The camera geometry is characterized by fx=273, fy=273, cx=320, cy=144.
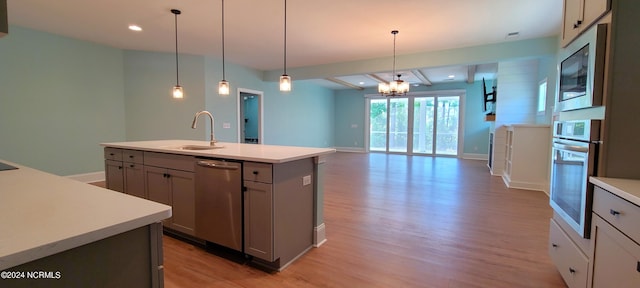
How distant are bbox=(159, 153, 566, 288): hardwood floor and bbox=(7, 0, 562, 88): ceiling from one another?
2.46 m

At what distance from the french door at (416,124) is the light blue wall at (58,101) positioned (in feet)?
25.6

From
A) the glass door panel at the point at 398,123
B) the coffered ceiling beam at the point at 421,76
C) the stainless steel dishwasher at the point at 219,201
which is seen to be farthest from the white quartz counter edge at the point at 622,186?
the glass door panel at the point at 398,123

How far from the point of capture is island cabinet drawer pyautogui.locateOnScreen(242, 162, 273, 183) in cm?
199

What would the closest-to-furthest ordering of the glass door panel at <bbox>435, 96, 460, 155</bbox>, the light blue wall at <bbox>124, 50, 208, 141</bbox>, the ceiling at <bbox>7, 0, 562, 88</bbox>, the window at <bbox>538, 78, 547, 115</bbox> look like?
1. the ceiling at <bbox>7, 0, 562, 88</bbox>
2. the window at <bbox>538, 78, 547, 115</bbox>
3. the light blue wall at <bbox>124, 50, 208, 141</bbox>
4. the glass door panel at <bbox>435, 96, 460, 155</bbox>

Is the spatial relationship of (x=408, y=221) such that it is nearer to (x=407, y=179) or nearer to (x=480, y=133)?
(x=407, y=179)

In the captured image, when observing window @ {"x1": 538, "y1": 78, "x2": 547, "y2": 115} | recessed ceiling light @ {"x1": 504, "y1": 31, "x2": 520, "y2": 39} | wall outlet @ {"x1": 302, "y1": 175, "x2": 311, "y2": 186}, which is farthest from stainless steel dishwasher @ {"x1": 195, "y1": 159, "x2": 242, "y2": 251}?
window @ {"x1": 538, "y1": 78, "x2": 547, "y2": 115}

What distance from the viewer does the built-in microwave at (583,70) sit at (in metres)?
1.45

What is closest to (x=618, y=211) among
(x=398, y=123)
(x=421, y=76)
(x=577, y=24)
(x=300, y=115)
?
(x=577, y=24)

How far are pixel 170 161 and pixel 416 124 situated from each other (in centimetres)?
842

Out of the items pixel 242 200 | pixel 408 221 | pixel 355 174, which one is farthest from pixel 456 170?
pixel 242 200

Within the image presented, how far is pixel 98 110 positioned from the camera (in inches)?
193

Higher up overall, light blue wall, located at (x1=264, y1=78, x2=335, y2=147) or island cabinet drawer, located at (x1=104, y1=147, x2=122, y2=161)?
light blue wall, located at (x1=264, y1=78, x2=335, y2=147)

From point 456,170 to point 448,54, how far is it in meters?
2.91

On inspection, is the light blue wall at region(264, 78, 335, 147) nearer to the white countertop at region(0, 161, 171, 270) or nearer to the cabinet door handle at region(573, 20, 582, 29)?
the cabinet door handle at region(573, 20, 582, 29)
